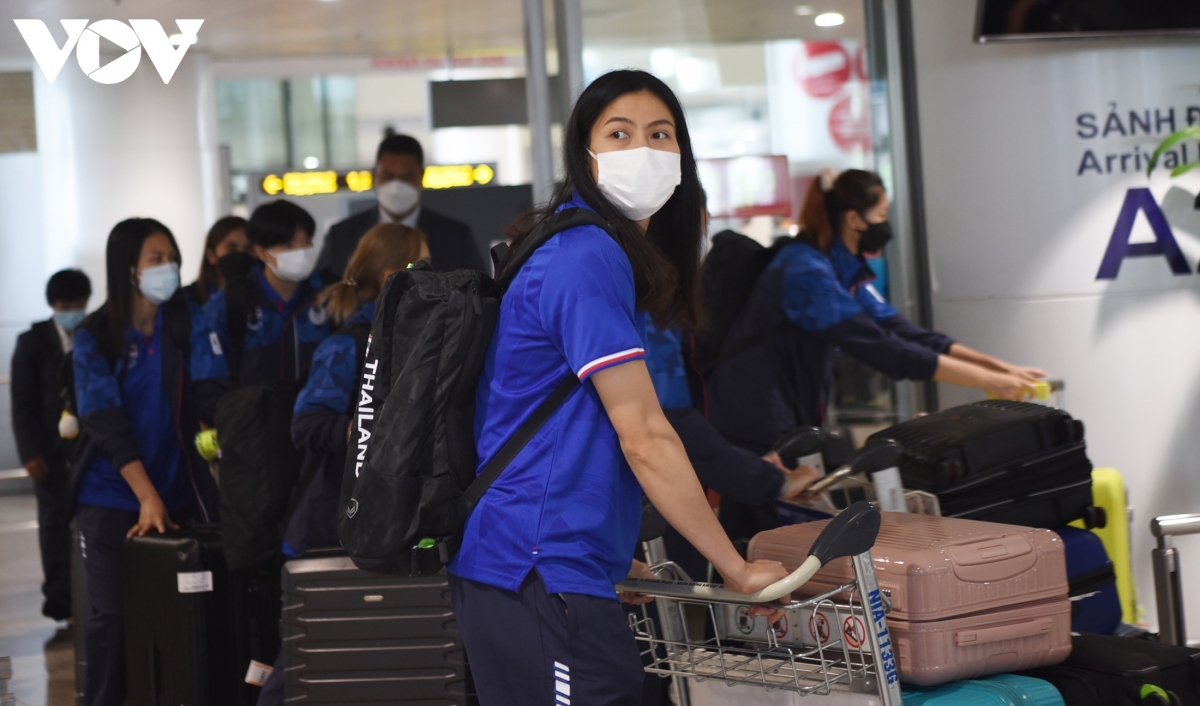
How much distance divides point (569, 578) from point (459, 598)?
0.25 meters

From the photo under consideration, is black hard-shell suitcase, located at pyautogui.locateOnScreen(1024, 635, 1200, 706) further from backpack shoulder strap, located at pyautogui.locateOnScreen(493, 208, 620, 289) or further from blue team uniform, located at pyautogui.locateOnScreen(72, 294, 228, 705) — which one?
blue team uniform, located at pyautogui.locateOnScreen(72, 294, 228, 705)

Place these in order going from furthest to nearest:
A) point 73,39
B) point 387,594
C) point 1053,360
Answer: point 1053,360 < point 73,39 < point 387,594

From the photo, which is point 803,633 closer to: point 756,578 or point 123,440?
point 756,578

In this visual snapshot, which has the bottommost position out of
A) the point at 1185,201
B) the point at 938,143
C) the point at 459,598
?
the point at 459,598

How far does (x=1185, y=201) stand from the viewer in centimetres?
539

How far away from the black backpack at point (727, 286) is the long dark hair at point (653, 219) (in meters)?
2.09

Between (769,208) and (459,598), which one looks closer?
(459,598)

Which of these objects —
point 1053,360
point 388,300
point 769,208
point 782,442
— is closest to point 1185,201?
point 1053,360

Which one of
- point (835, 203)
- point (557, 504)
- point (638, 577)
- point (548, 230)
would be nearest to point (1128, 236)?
point (835, 203)

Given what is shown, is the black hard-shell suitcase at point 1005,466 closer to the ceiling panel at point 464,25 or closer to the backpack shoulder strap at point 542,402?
the backpack shoulder strap at point 542,402

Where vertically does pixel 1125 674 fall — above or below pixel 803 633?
below

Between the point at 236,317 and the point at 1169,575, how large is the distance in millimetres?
3142

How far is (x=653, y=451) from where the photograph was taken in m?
2.05

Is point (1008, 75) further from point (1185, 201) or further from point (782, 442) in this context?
point (782, 442)
